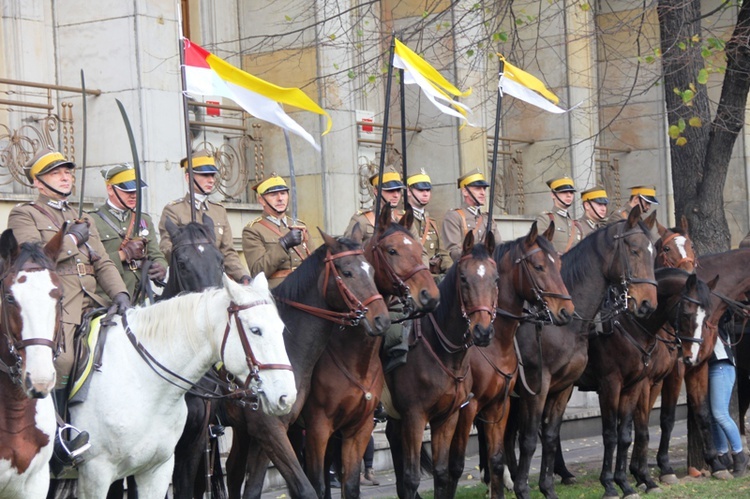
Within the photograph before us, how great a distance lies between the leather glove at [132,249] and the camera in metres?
10.4

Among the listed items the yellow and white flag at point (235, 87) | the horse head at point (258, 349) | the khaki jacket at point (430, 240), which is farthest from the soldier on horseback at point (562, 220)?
the horse head at point (258, 349)

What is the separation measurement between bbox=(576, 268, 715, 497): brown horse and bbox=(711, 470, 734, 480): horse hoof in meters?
1.12

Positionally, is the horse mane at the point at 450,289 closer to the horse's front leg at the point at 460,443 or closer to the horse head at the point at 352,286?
the horse's front leg at the point at 460,443

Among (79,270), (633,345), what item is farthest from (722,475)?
(79,270)

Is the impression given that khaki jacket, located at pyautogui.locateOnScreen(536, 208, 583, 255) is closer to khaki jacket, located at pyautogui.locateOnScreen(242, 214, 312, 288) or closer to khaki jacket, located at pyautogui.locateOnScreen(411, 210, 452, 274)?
Result: khaki jacket, located at pyautogui.locateOnScreen(411, 210, 452, 274)

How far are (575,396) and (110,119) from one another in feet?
28.5

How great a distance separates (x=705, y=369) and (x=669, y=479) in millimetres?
1328

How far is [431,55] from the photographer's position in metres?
A: 18.5

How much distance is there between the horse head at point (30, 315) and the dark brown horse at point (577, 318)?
6044 millimetres

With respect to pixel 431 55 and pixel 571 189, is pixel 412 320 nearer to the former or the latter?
pixel 571 189

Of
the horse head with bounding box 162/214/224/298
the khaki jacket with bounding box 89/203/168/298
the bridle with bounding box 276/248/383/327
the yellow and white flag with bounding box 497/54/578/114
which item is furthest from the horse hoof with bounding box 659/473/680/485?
the horse head with bounding box 162/214/224/298

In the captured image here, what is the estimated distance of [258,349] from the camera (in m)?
8.09

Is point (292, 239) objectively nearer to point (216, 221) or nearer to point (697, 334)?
point (216, 221)

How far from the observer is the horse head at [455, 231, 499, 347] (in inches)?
428
